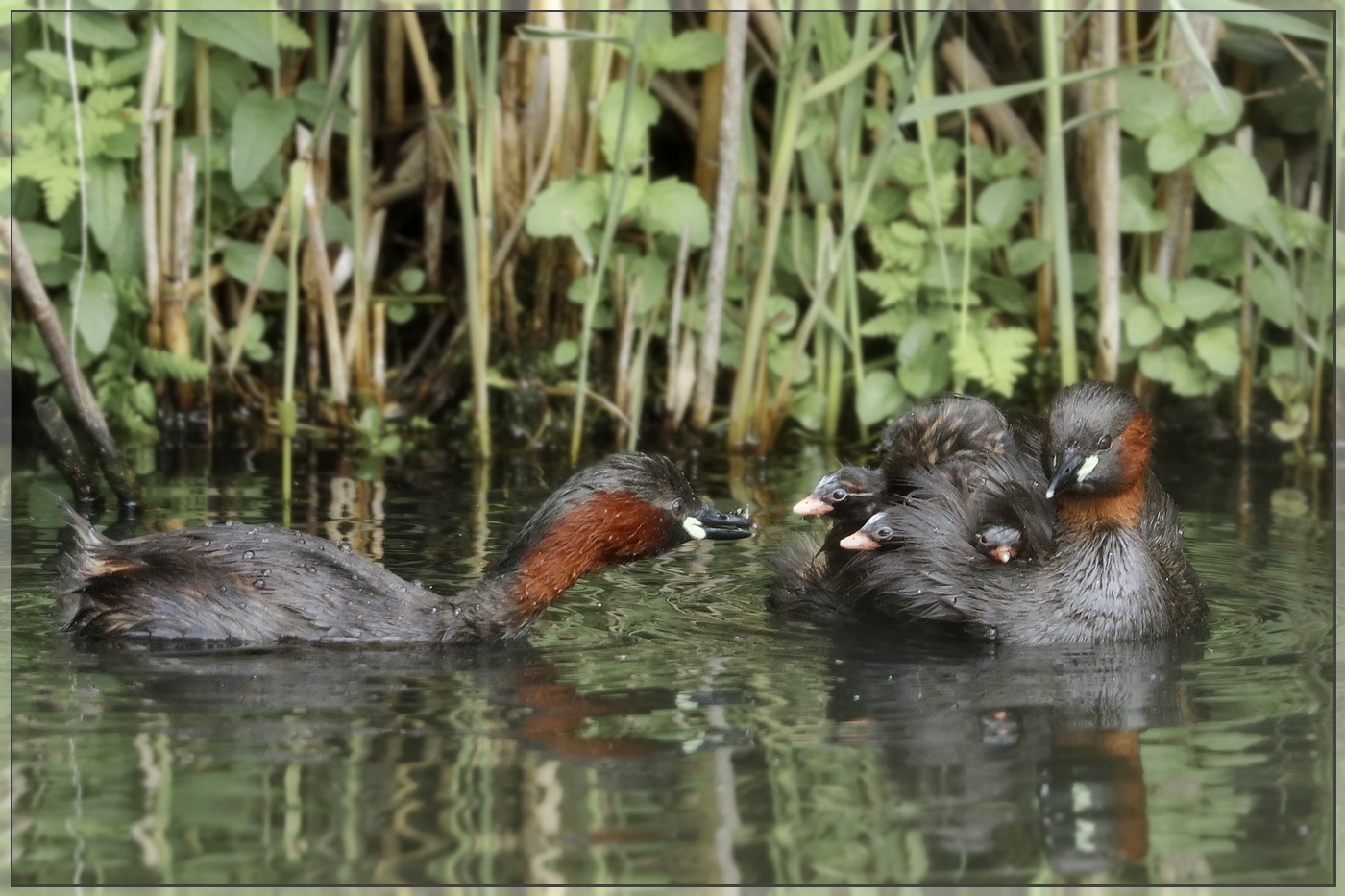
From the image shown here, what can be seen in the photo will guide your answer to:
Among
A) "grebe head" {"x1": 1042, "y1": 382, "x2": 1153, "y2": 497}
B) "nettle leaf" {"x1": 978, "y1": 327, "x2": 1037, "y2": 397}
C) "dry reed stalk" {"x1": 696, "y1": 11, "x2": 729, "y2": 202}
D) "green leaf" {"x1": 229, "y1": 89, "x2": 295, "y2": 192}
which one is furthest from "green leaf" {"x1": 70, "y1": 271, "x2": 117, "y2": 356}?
"grebe head" {"x1": 1042, "y1": 382, "x2": 1153, "y2": 497}

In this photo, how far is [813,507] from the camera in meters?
5.75

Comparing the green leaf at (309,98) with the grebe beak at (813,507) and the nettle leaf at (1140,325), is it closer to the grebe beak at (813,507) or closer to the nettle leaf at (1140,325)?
the grebe beak at (813,507)

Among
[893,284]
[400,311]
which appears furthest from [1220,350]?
[400,311]

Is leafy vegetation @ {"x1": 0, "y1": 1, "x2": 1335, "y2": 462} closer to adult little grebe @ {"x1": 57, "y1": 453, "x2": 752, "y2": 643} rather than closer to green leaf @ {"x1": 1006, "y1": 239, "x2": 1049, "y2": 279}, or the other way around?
green leaf @ {"x1": 1006, "y1": 239, "x2": 1049, "y2": 279}

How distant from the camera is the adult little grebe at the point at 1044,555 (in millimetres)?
5438

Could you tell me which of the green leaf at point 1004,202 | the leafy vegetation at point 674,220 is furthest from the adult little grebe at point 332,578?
the green leaf at point 1004,202

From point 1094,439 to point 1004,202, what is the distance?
2824 millimetres

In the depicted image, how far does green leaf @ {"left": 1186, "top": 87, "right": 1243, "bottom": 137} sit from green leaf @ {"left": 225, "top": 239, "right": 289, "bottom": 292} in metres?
3.94

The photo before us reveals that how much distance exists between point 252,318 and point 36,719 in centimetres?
425

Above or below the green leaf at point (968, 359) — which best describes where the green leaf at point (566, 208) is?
above

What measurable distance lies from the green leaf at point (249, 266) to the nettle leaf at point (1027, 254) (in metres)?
3.16

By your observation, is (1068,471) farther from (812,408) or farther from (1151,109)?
(1151,109)

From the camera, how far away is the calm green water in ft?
11.6

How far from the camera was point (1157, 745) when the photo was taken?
426 centimetres
